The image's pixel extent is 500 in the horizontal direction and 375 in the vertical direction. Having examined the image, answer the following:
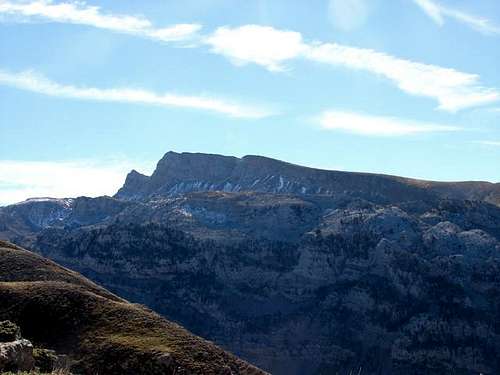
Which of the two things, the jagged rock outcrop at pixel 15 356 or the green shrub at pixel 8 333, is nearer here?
the jagged rock outcrop at pixel 15 356

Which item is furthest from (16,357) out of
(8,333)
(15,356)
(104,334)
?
(104,334)

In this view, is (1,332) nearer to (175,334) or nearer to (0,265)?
(175,334)

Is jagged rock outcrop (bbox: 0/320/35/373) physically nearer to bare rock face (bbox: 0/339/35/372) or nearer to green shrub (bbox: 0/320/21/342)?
bare rock face (bbox: 0/339/35/372)

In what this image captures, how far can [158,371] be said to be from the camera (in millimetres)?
78812

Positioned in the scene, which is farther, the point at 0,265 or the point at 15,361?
the point at 0,265

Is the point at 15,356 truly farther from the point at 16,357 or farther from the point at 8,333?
the point at 8,333

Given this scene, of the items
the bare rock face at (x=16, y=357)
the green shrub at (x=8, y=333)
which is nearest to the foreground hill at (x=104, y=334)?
the green shrub at (x=8, y=333)

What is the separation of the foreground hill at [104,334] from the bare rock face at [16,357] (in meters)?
29.9

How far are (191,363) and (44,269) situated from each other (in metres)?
51.0

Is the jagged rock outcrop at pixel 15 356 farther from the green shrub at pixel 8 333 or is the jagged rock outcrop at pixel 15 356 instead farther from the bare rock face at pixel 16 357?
the green shrub at pixel 8 333

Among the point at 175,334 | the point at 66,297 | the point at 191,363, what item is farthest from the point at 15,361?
the point at 66,297

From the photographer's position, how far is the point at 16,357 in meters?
47.6

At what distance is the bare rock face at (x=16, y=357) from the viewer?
149ft

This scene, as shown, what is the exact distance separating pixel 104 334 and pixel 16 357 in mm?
41333
